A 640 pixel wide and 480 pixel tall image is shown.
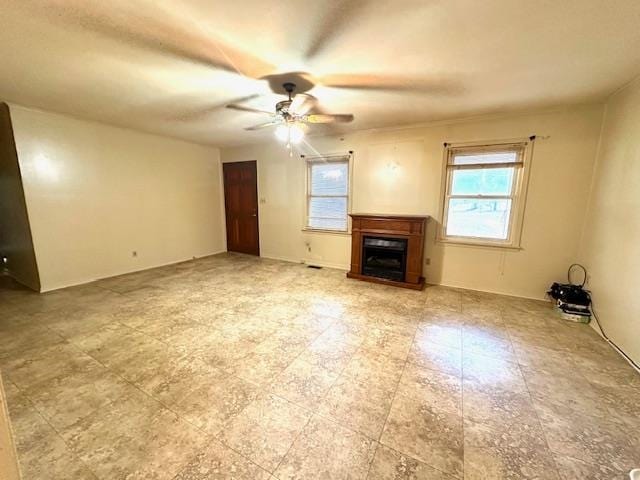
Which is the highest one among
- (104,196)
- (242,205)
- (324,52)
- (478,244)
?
(324,52)

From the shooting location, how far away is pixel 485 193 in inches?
146

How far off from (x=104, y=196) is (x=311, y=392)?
14.8ft

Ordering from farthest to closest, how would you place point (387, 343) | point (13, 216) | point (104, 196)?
point (104, 196)
point (13, 216)
point (387, 343)

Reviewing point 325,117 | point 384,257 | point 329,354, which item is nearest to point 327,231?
point 384,257

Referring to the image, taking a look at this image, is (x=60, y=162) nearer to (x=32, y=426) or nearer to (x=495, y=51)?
(x=32, y=426)

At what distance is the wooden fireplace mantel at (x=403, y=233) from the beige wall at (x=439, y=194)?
0.36 metres

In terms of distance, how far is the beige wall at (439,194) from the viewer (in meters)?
3.23

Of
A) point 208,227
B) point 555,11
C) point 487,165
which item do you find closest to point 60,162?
point 208,227

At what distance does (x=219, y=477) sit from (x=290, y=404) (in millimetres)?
554

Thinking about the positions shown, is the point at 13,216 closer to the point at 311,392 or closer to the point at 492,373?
the point at 311,392

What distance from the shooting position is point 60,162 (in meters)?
3.68

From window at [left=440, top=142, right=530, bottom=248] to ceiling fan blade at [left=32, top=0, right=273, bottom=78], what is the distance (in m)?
3.03

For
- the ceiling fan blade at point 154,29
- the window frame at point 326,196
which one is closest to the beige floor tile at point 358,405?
the ceiling fan blade at point 154,29

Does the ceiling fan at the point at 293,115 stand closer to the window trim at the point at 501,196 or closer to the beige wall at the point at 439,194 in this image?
the beige wall at the point at 439,194
